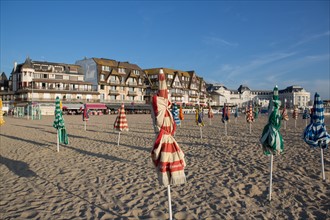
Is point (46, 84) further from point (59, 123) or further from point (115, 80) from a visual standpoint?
point (59, 123)

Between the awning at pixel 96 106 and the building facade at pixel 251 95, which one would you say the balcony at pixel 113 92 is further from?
the building facade at pixel 251 95

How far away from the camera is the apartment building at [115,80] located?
61219 millimetres

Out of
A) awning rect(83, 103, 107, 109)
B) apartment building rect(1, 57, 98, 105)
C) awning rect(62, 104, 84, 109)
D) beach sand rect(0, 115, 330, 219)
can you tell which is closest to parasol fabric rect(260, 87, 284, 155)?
beach sand rect(0, 115, 330, 219)

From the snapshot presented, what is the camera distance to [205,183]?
6.98 m

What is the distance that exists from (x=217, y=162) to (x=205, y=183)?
8.46 ft

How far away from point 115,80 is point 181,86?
80.4 ft

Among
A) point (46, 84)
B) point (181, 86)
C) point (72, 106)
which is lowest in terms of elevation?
point (72, 106)

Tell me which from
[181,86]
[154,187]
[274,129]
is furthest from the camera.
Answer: [181,86]

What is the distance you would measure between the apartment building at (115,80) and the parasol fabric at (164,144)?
58.3 metres

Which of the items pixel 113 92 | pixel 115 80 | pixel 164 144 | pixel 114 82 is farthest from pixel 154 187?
pixel 115 80

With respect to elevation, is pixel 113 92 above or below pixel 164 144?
above

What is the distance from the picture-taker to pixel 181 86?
7962 centimetres

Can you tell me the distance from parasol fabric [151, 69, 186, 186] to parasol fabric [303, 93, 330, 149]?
5.29 meters

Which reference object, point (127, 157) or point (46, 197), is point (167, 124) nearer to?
point (46, 197)
